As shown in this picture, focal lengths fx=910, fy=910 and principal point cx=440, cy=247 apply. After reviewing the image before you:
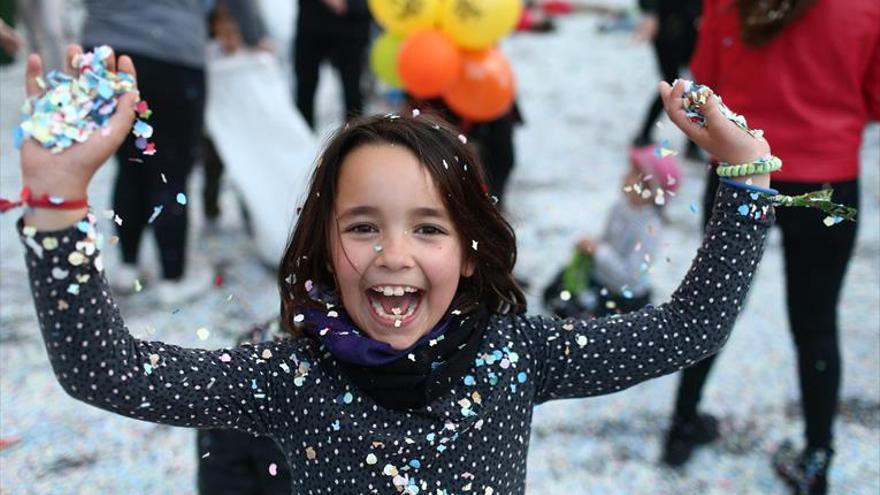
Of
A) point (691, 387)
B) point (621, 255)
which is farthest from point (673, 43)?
point (691, 387)

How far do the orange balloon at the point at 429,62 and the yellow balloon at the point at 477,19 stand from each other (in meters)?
Result: 0.06

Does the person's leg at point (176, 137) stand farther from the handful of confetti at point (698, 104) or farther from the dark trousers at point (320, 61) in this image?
the handful of confetti at point (698, 104)

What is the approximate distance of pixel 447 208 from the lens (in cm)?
113

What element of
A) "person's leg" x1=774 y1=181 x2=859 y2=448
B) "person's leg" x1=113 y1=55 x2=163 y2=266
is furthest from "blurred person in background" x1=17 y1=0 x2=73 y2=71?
"person's leg" x1=774 y1=181 x2=859 y2=448

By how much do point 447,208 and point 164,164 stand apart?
187cm

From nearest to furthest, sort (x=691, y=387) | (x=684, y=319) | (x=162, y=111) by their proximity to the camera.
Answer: (x=684, y=319) < (x=691, y=387) < (x=162, y=111)

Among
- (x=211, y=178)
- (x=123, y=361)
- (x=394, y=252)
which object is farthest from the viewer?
(x=211, y=178)

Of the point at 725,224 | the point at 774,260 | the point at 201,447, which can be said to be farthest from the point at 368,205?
the point at 774,260

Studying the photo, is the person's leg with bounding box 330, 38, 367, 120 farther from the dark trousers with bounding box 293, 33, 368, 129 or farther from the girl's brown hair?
the girl's brown hair

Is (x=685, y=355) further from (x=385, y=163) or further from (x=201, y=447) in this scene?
(x=201, y=447)

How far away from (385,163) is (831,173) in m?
1.20

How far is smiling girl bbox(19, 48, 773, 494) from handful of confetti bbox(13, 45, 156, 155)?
0.25 m

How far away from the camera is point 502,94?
10.4 ft

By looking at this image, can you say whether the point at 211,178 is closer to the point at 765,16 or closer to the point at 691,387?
the point at 691,387
